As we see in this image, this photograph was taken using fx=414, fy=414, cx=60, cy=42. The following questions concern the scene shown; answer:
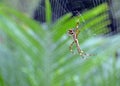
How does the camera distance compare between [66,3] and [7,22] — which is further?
[7,22]

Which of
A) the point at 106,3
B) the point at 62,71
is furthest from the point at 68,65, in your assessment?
the point at 106,3

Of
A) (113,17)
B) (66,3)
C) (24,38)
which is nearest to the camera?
(66,3)

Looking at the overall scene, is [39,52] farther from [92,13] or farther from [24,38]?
[92,13]

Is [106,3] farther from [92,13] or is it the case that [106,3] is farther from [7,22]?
[7,22]

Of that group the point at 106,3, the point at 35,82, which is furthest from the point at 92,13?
the point at 35,82

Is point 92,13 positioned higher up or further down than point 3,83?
higher up

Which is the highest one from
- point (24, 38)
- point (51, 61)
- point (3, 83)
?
point (24, 38)

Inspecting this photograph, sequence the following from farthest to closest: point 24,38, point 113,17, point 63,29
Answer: point 113,17 → point 24,38 → point 63,29
